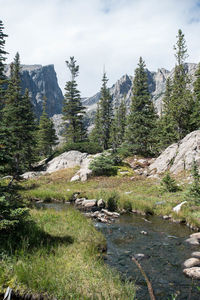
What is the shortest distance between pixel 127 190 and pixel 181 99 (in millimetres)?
16752

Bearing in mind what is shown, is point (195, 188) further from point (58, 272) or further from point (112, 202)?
point (58, 272)

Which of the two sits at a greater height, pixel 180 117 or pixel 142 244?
pixel 180 117

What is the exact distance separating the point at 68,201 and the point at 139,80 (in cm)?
2688

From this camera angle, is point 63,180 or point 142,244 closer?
point 142,244

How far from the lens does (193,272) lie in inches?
235

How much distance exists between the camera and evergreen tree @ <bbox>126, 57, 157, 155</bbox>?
→ 32.2 m

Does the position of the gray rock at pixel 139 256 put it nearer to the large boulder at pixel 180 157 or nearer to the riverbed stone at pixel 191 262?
the riverbed stone at pixel 191 262

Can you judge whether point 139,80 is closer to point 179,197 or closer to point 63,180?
point 63,180

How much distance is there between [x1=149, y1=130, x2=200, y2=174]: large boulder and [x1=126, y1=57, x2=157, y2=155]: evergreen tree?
Result: 269 inches

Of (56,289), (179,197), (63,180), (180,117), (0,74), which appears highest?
(0,74)

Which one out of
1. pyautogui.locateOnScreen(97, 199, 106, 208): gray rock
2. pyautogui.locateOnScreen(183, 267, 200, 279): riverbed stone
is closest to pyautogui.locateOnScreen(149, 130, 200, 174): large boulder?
pyautogui.locateOnScreen(97, 199, 106, 208): gray rock

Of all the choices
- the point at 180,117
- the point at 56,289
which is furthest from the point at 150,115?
the point at 56,289

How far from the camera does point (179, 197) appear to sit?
14820 mm

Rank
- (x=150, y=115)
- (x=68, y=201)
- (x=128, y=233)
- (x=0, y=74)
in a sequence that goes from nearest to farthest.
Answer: (x=128, y=233) < (x=68, y=201) < (x=0, y=74) < (x=150, y=115)
